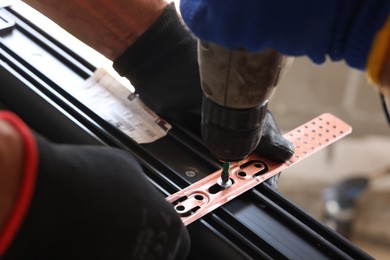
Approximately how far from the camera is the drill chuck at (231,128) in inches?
24.1

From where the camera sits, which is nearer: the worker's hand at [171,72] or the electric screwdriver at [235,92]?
the electric screwdriver at [235,92]

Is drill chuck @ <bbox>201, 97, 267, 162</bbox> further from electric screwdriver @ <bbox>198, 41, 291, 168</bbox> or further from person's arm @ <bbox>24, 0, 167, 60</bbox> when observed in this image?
person's arm @ <bbox>24, 0, 167, 60</bbox>

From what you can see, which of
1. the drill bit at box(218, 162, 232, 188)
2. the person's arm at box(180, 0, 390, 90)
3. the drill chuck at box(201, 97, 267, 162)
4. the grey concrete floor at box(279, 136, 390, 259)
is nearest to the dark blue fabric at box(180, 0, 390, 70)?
the person's arm at box(180, 0, 390, 90)

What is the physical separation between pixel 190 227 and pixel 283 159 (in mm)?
181

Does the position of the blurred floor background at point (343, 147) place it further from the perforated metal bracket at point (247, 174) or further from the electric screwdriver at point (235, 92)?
the electric screwdriver at point (235, 92)

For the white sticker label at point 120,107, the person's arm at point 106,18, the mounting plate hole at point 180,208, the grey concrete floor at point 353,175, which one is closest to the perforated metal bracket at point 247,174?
the mounting plate hole at point 180,208

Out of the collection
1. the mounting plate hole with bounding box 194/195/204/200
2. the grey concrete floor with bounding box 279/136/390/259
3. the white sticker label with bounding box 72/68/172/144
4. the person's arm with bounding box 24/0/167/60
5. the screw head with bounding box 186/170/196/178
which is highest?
the person's arm with bounding box 24/0/167/60

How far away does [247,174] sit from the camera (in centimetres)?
83

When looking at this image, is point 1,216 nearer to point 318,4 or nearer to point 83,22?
point 318,4

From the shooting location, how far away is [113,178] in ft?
1.88

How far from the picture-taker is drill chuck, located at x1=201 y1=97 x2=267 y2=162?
2.01 feet

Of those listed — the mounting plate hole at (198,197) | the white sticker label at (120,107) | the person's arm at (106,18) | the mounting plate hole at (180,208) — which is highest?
the person's arm at (106,18)

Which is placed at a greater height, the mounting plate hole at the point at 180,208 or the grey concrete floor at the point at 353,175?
the mounting plate hole at the point at 180,208

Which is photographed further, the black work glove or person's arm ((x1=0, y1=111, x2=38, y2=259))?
the black work glove
